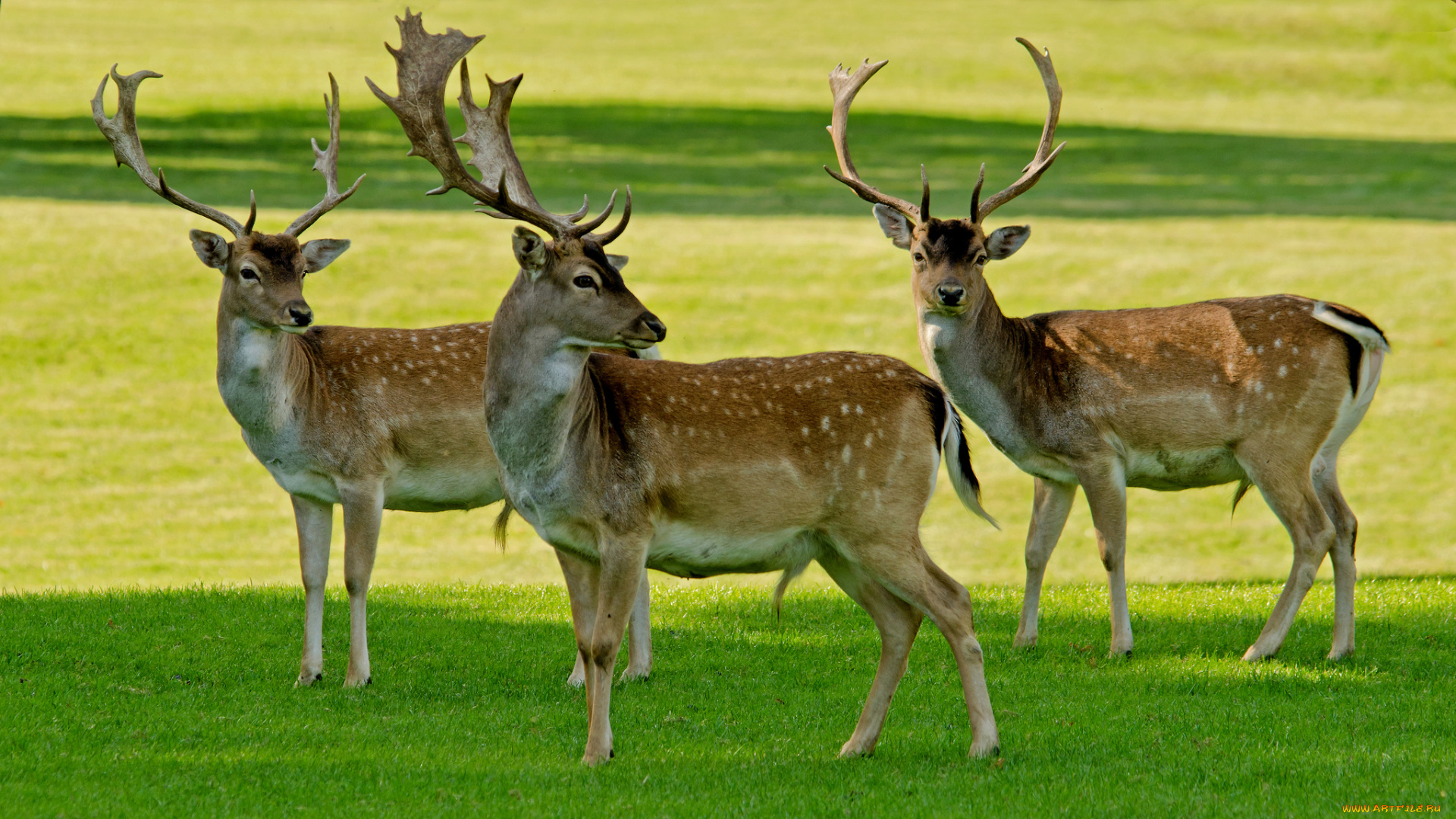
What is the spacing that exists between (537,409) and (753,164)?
2376 centimetres

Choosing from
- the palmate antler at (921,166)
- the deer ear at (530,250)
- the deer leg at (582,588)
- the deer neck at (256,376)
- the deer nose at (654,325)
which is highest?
the palmate antler at (921,166)

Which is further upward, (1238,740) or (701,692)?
(1238,740)

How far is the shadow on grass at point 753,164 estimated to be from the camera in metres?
25.2

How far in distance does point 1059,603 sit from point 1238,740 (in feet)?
11.4

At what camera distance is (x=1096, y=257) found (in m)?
21.2

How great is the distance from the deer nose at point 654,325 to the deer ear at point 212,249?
2931 mm

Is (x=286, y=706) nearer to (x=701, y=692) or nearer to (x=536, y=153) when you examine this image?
(x=701, y=692)

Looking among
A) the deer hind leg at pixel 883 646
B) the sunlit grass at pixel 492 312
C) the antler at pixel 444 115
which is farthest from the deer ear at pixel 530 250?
the sunlit grass at pixel 492 312

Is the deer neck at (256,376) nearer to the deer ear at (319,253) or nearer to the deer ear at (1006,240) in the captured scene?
the deer ear at (319,253)

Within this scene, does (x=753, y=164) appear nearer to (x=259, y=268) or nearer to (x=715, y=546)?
(x=259, y=268)

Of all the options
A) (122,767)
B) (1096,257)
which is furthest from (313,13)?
(122,767)

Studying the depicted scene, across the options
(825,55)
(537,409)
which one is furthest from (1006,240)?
(825,55)

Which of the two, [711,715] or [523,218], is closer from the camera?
[523,218]

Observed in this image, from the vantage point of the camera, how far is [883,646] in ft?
21.1
